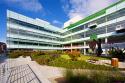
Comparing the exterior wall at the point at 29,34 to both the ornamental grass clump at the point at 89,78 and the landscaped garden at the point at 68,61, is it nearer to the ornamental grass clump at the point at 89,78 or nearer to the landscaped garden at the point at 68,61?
the landscaped garden at the point at 68,61

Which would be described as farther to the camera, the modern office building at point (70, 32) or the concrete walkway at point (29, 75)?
the modern office building at point (70, 32)

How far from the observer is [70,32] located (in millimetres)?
68125

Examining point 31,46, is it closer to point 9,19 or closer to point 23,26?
point 23,26

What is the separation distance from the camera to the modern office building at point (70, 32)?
41188 mm

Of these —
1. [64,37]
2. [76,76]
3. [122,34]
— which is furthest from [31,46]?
[76,76]

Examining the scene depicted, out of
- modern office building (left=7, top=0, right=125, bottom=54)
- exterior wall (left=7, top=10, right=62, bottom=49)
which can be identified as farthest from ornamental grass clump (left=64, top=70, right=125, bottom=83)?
exterior wall (left=7, top=10, right=62, bottom=49)

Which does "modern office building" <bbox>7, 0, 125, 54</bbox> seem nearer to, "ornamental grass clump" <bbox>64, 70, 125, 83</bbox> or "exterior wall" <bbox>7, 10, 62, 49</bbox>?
"exterior wall" <bbox>7, 10, 62, 49</bbox>

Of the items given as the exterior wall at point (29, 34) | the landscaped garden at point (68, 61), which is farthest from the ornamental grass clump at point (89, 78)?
the exterior wall at point (29, 34)

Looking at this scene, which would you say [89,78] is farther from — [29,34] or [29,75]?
[29,34]

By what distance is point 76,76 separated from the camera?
8141mm

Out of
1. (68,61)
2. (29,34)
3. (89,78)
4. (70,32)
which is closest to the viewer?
(89,78)

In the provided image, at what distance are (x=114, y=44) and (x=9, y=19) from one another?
35233 mm

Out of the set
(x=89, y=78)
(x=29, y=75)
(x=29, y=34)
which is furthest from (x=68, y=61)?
(x=29, y=34)

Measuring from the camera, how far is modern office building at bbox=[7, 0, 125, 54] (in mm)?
41188
